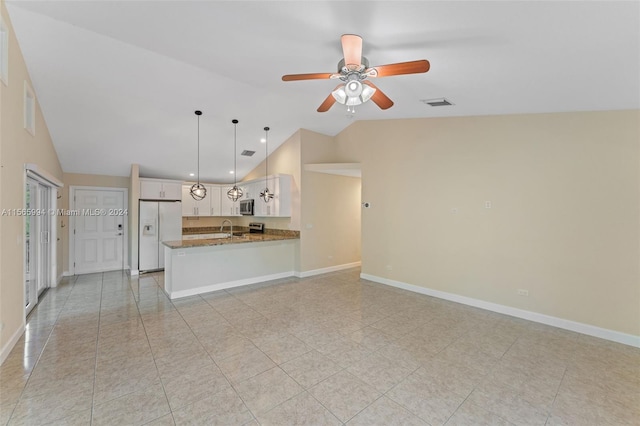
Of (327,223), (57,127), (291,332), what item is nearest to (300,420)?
(291,332)

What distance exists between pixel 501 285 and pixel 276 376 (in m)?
3.46

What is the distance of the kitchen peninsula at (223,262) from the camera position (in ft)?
15.3

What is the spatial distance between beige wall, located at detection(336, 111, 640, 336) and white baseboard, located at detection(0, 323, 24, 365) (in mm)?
5148

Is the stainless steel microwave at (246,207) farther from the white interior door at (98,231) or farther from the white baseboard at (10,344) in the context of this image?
the white baseboard at (10,344)

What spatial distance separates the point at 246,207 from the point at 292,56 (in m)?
4.59

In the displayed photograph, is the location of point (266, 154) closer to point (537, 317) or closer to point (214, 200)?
point (214, 200)

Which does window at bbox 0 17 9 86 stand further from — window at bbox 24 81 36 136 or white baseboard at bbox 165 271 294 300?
white baseboard at bbox 165 271 294 300

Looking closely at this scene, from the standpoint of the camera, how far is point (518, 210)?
3.88 meters

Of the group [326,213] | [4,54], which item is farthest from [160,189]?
[4,54]

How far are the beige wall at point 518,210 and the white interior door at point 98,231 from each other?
616 cm

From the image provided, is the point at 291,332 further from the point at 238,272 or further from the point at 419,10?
the point at 419,10

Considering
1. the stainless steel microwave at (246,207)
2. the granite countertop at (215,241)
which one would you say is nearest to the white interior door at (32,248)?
the granite countertop at (215,241)

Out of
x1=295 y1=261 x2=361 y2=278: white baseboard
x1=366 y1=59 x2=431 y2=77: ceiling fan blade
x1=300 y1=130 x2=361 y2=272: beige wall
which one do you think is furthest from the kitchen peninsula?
x1=366 y1=59 x2=431 y2=77: ceiling fan blade

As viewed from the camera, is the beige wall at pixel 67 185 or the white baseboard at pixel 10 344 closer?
the white baseboard at pixel 10 344
